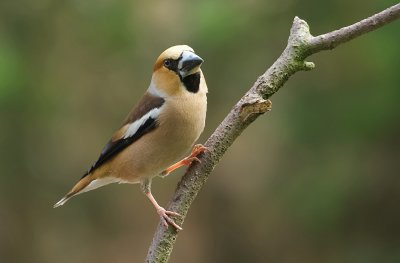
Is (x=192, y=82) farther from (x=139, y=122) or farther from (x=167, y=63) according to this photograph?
(x=139, y=122)

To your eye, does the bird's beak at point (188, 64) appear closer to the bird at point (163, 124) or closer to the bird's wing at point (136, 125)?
the bird at point (163, 124)

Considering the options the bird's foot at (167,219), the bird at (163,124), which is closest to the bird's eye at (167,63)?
the bird at (163,124)

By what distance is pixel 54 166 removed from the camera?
20.6 ft

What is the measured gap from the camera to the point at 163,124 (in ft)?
10.6

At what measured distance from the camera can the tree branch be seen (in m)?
2.19

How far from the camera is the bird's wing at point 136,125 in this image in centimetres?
330

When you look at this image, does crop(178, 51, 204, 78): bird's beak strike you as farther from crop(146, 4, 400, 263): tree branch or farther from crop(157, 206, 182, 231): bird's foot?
crop(157, 206, 182, 231): bird's foot

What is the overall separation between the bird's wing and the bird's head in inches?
3.2

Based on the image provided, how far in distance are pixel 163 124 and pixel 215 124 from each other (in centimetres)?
326

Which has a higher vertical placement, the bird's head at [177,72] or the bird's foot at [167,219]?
the bird's head at [177,72]

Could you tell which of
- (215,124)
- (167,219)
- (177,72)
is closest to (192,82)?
(177,72)

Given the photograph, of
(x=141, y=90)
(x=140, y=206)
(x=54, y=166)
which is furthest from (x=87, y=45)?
(x=140, y=206)

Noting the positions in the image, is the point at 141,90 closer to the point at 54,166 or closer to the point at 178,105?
the point at 54,166

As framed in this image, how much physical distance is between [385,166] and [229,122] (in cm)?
358
